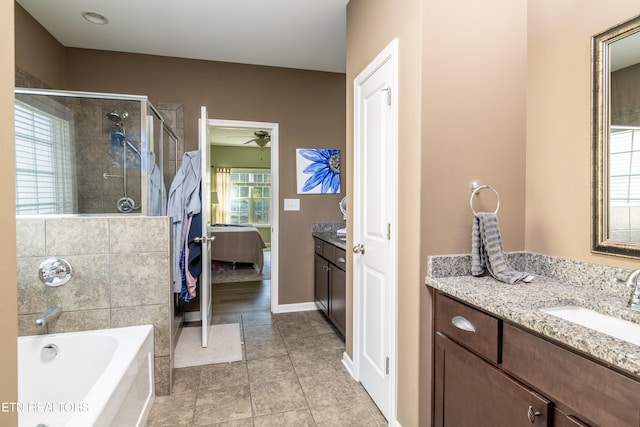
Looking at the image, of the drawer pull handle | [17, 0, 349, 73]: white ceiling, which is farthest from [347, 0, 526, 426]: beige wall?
[17, 0, 349, 73]: white ceiling

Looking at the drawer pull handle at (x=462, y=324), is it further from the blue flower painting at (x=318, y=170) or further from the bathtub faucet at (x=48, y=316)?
the blue flower painting at (x=318, y=170)

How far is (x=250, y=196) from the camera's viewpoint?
8734 millimetres

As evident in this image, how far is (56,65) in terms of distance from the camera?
10.0 ft

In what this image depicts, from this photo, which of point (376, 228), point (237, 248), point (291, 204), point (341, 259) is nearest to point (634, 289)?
point (376, 228)

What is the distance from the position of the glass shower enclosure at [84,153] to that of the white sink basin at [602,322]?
7.73 ft

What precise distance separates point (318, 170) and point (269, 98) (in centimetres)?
96

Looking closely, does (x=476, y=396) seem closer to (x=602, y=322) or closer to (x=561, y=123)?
(x=602, y=322)

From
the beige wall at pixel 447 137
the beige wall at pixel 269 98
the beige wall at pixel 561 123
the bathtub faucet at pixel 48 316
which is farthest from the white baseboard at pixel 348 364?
the bathtub faucet at pixel 48 316

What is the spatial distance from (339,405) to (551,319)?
4.82 feet

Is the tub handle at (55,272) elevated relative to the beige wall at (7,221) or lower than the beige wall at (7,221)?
lower

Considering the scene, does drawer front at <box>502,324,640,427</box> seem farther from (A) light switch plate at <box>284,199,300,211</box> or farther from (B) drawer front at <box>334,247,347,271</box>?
(A) light switch plate at <box>284,199,300,211</box>

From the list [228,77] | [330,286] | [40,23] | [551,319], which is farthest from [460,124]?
[40,23]

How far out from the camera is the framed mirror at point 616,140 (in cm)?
123

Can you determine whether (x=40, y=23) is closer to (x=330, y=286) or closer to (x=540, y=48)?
(x=330, y=286)
